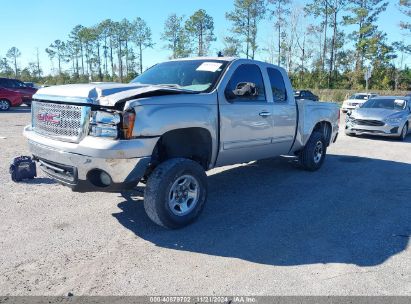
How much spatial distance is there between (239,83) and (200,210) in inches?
72.0

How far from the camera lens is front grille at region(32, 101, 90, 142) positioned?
4008 millimetres

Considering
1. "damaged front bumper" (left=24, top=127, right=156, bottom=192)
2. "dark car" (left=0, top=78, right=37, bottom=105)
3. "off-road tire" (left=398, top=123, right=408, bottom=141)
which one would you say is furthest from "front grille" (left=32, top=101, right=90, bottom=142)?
"dark car" (left=0, top=78, right=37, bottom=105)

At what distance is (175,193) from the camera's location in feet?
14.5

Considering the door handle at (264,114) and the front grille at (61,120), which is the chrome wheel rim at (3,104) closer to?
the front grille at (61,120)

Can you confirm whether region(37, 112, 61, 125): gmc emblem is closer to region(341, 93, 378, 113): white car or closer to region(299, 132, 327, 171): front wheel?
region(299, 132, 327, 171): front wheel

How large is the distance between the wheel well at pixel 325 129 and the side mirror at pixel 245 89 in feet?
9.07

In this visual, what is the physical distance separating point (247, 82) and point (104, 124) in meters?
2.37

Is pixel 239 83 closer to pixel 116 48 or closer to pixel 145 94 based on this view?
pixel 145 94

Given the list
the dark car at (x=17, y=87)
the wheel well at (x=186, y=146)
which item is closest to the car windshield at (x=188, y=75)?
the wheel well at (x=186, y=146)

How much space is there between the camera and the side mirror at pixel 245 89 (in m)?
5.15

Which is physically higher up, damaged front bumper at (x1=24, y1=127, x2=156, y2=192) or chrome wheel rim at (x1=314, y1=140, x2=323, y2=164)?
damaged front bumper at (x1=24, y1=127, x2=156, y2=192)

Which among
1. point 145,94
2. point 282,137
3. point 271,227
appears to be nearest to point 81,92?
point 145,94

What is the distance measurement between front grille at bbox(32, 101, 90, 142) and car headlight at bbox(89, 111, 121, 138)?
82mm

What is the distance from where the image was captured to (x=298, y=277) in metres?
3.45
